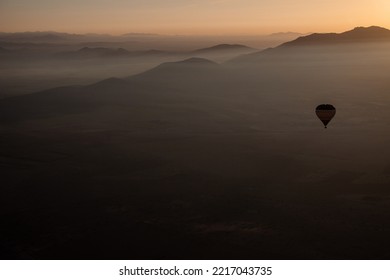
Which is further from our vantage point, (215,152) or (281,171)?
(215,152)

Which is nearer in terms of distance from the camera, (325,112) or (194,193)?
(194,193)

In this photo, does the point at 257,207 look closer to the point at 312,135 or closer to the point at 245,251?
the point at 245,251

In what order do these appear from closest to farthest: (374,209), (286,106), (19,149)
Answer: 1. (374,209)
2. (19,149)
3. (286,106)

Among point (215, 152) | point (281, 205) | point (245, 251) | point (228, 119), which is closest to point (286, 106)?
point (228, 119)

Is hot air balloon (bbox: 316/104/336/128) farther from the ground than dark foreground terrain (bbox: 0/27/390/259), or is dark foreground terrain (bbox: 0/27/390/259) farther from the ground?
hot air balloon (bbox: 316/104/336/128)

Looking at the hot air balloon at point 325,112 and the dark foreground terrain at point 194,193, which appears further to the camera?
the hot air balloon at point 325,112

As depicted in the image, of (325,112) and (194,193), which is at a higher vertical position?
(325,112)

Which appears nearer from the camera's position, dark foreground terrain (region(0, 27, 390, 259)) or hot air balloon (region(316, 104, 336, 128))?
dark foreground terrain (region(0, 27, 390, 259))

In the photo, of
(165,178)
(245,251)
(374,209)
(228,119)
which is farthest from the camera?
(228,119)

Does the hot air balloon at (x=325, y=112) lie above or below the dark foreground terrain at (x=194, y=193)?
above

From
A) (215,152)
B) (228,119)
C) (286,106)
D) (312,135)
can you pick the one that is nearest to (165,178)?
(215,152)
